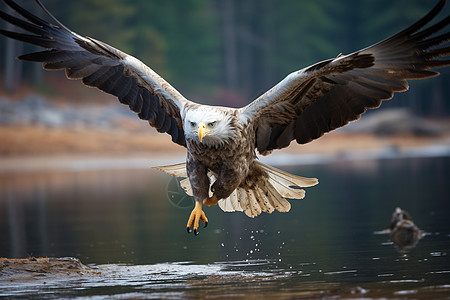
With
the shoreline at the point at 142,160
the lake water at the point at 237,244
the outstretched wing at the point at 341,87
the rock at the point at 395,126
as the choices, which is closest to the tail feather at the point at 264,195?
the outstretched wing at the point at 341,87

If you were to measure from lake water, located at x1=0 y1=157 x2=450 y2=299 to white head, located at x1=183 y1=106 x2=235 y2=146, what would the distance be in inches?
48.2

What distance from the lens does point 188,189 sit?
340 inches

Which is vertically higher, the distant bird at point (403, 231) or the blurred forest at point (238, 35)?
the blurred forest at point (238, 35)

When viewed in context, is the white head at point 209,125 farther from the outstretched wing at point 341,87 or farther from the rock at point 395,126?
the rock at point 395,126

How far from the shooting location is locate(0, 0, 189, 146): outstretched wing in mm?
8211

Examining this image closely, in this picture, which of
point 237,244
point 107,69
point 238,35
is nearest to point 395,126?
point 238,35

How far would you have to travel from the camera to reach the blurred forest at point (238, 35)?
40344 mm

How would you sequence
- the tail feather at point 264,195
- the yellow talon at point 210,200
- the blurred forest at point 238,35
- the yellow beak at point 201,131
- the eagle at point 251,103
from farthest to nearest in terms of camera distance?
1. the blurred forest at point 238,35
2. the tail feather at point 264,195
3. the yellow talon at point 210,200
4. the eagle at point 251,103
5. the yellow beak at point 201,131

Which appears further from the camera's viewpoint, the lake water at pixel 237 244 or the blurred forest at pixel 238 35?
the blurred forest at pixel 238 35

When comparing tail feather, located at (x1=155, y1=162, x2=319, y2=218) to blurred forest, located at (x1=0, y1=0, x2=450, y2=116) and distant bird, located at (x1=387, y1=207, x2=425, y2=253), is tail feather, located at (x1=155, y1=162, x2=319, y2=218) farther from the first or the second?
blurred forest, located at (x1=0, y1=0, x2=450, y2=116)

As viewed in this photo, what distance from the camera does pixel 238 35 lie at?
48.6m

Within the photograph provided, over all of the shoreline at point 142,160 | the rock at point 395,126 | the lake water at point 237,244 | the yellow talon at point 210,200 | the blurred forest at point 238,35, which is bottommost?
the lake water at point 237,244

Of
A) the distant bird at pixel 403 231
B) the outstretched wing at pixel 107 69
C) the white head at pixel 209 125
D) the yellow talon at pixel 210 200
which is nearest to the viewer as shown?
the white head at pixel 209 125

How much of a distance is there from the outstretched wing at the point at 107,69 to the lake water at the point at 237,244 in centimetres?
152
